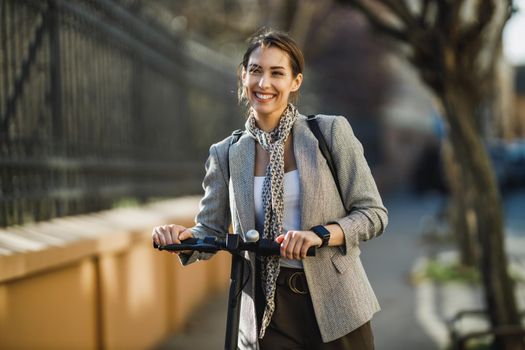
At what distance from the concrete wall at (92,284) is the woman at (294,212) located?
1538 millimetres

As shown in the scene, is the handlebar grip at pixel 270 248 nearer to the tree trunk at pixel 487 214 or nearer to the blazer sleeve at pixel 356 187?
the blazer sleeve at pixel 356 187

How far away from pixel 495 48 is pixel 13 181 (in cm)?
520

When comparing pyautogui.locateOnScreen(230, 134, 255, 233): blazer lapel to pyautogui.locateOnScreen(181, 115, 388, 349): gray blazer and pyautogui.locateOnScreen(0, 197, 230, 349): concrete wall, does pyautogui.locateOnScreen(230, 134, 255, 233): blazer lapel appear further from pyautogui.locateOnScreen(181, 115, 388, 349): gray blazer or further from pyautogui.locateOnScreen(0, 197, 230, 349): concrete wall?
pyautogui.locateOnScreen(0, 197, 230, 349): concrete wall

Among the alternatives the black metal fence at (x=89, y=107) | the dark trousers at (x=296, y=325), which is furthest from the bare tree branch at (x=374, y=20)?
the dark trousers at (x=296, y=325)

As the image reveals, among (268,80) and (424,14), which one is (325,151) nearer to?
(268,80)

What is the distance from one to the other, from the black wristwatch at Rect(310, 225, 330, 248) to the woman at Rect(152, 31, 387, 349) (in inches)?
2.0

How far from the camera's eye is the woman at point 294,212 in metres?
3.01

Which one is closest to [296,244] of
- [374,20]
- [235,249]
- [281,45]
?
[235,249]

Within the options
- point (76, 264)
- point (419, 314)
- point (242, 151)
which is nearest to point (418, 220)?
point (419, 314)

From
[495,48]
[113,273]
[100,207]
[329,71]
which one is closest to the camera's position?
[113,273]

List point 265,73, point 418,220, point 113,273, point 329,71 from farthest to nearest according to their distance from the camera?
point 329,71, point 418,220, point 113,273, point 265,73

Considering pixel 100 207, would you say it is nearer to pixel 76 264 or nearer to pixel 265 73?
pixel 76 264

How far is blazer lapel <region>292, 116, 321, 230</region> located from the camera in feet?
9.85

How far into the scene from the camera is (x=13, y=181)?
4.88 metres
